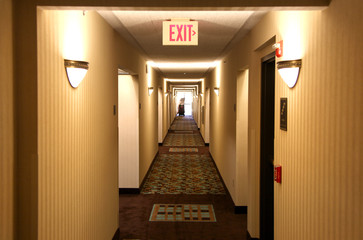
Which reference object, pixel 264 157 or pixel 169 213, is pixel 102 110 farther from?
pixel 169 213

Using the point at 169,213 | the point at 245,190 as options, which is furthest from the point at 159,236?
the point at 245,190

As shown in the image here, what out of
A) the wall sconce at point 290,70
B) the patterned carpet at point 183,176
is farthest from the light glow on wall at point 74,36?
the patterned carpet at point 183,176

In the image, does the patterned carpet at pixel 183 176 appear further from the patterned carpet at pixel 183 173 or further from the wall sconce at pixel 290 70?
the wall sconce at pixel 290 70

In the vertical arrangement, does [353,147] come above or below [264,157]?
above

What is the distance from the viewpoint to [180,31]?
132 inches

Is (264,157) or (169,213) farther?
(169,213)

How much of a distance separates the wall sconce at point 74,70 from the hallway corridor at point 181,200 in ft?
8.95

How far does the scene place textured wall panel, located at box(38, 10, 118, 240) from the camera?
7.04ft

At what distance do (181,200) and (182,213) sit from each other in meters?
0.71

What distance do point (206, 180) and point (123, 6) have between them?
612 cm

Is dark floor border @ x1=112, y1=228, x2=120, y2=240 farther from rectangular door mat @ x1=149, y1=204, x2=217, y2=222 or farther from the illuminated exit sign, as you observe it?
the illuminated exit sign

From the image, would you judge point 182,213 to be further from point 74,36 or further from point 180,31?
point 74,36

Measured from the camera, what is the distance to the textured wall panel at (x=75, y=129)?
7.04ft

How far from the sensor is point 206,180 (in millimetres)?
7645
